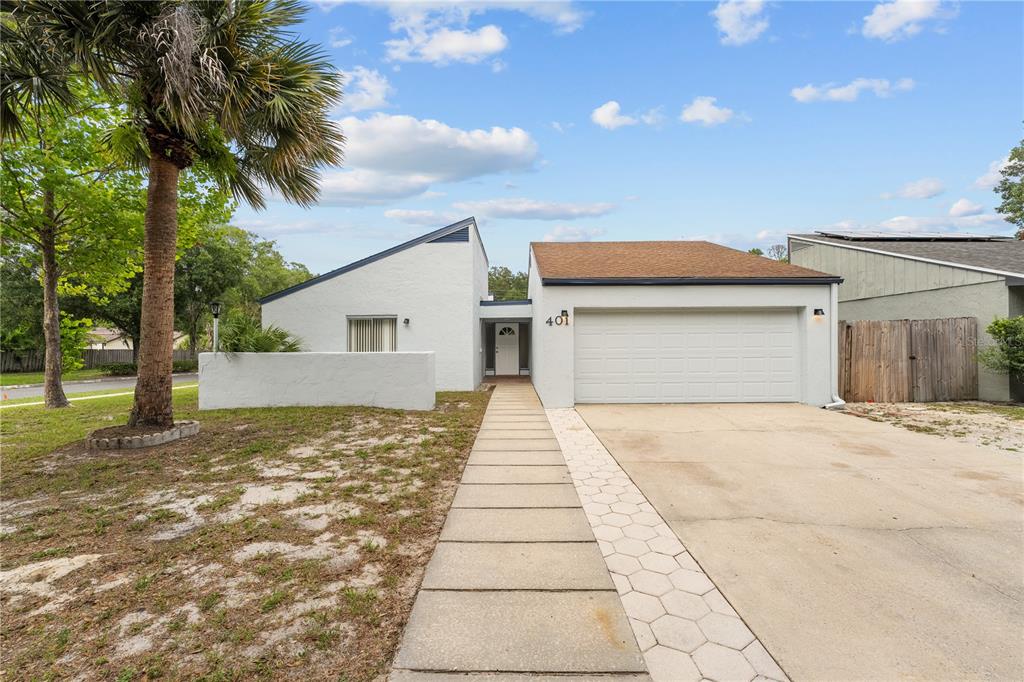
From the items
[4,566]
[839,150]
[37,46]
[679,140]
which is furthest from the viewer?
[679,140]

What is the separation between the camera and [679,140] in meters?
11.7

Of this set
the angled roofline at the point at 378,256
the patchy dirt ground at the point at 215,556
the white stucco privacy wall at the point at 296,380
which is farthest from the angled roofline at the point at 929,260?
the white stucco privacy wall at the point at 296,380

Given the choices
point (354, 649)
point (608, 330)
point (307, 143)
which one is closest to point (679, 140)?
point (608, 330)

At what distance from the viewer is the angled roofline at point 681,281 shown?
8898 mm

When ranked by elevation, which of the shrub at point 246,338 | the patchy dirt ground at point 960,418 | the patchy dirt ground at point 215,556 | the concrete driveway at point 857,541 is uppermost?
the shrub at point 246,338

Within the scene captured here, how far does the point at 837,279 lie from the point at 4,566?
12492mm

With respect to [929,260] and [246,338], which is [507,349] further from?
[929,260]

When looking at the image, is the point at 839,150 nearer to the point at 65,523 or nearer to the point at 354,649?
the point at 354,649

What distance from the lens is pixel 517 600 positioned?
94.4 inches

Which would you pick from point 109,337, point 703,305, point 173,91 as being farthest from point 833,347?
point 109,337

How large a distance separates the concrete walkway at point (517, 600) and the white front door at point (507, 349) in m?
12.1

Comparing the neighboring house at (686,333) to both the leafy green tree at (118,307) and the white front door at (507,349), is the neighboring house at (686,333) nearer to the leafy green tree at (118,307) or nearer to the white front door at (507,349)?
the white front door at (507,349)

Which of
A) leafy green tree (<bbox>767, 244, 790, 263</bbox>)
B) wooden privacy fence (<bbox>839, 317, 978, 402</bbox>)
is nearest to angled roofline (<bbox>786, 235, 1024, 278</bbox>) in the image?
wooden privacy fence (<bbox>839, 317, 978, 402</bbox>)

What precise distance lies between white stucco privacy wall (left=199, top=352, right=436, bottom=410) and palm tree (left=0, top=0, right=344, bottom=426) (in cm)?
275
